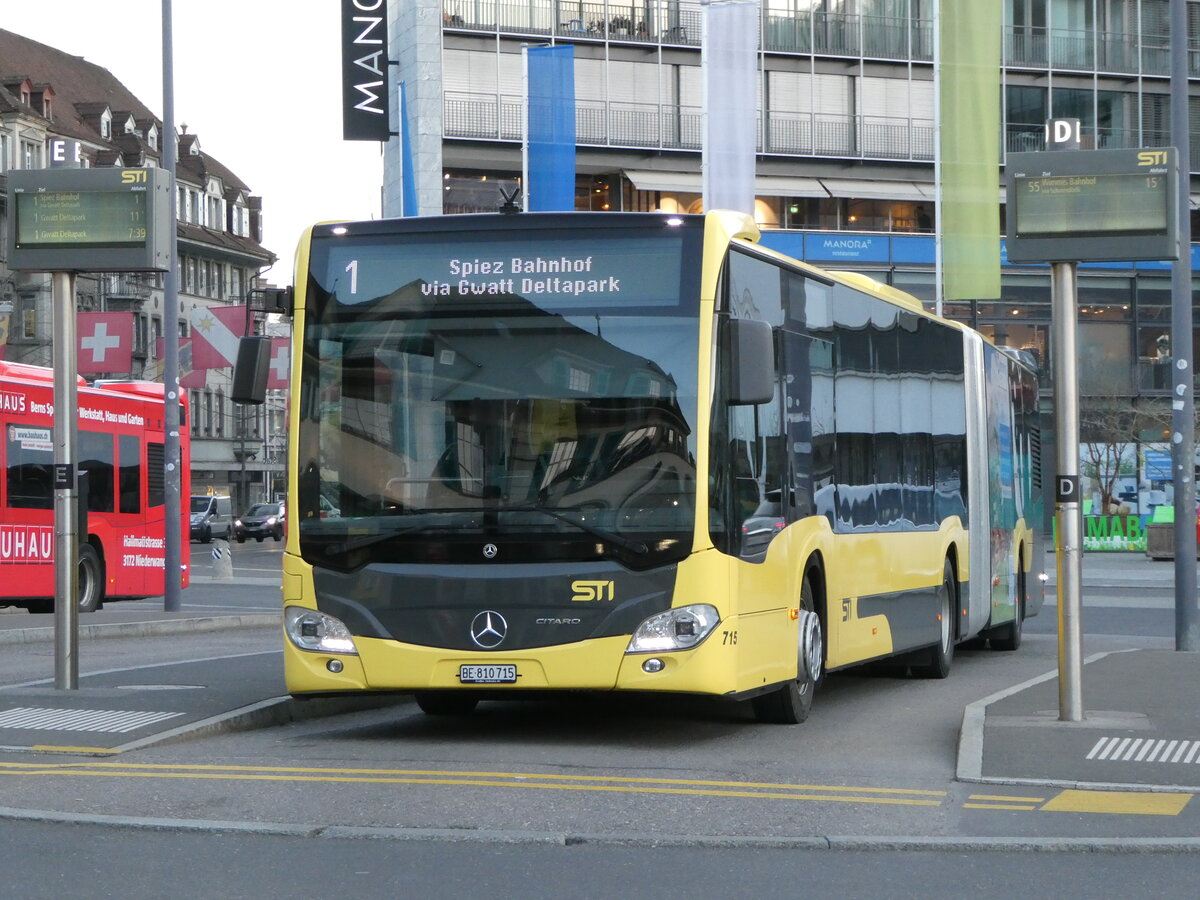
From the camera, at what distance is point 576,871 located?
7.30 m

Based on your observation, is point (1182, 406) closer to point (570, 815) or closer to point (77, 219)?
point (77, 219)

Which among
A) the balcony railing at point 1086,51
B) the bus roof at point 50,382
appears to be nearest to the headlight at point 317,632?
the bus roof at point 50,382

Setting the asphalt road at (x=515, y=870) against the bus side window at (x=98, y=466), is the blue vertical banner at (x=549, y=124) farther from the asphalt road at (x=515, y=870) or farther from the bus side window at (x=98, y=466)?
the asphalt road at (x=515, y=870)

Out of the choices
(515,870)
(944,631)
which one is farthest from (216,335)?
(515,870)

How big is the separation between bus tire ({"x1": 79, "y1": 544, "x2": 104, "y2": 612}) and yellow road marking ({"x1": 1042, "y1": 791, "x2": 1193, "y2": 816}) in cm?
1965

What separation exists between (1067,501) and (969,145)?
24.7 metres

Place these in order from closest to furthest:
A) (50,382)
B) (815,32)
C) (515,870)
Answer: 1. (515,870)
2. (50,382)
3. (815,32)

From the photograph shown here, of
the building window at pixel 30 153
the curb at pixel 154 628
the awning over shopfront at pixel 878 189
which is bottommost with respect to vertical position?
the curb at pixel 154 628

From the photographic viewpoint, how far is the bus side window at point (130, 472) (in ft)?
90.8

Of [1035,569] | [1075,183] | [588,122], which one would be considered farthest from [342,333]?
[588,122]

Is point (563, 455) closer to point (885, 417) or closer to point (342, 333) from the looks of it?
point (342, 333)

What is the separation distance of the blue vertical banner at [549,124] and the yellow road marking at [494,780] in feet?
85.3

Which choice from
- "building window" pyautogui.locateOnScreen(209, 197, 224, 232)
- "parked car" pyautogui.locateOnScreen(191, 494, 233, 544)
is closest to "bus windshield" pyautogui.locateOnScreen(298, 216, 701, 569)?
"parked car" pyautogui.locateOnScreen(191, 494, 233, 544)

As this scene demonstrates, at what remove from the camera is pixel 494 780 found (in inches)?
376
